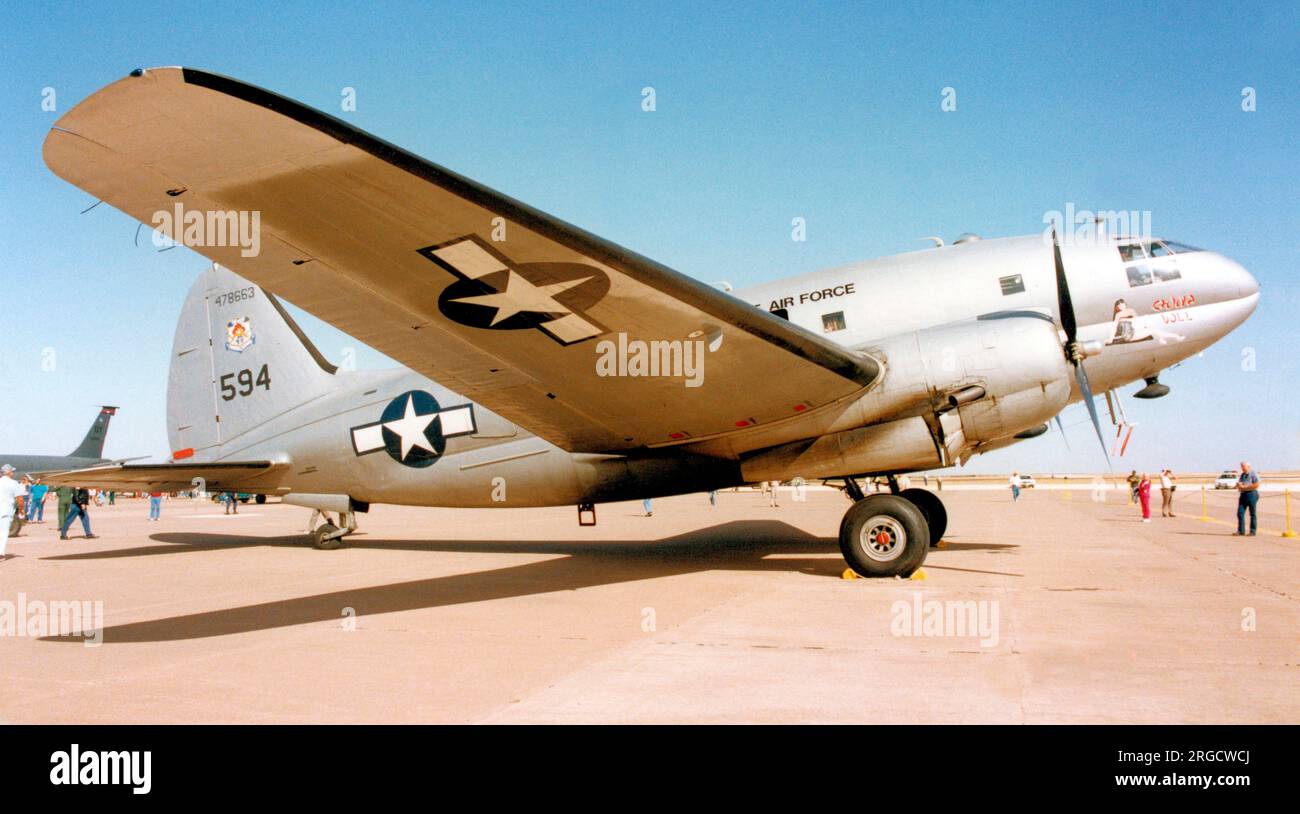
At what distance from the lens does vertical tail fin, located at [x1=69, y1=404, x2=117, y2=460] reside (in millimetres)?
64000

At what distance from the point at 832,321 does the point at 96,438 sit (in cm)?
7113

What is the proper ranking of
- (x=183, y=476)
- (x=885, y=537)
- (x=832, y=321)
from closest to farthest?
(x=885, y=537) < (x=832, y=321) < (x=183, y=476)

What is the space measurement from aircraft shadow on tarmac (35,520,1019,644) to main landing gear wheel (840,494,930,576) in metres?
0.81

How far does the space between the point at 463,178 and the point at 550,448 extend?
21.3 ft

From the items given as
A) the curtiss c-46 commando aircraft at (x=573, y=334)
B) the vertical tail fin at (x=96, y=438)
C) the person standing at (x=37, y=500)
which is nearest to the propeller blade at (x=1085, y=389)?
the curtiss c-46 commando aircraft at (x=573, y=334)

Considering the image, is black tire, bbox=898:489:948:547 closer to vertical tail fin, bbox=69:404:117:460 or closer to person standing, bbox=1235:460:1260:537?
person standing, bbox=1235:460:1260:537

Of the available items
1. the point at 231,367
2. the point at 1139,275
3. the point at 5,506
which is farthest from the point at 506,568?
the point at 5,506

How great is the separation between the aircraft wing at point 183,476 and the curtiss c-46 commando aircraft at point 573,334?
6cm

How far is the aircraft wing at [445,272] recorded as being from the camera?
17.8 ft

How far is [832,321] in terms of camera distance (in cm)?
1100

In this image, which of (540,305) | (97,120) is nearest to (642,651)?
(540,305)

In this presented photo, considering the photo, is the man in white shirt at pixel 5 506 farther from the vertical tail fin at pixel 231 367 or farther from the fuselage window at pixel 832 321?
the fuselage window at pixel 832 321

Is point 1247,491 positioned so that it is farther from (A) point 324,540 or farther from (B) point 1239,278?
(A) point 324,540
